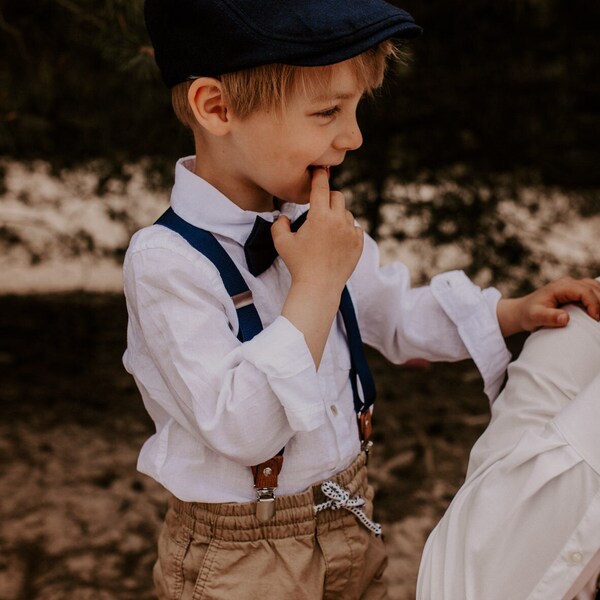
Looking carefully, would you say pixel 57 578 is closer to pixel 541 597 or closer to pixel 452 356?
pixel 452 356

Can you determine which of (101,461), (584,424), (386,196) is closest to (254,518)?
(584,424)

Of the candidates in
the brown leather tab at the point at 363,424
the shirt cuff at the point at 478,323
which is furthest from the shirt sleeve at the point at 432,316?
the brown leather tab at the point at 363,424

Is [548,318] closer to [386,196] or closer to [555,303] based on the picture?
[555,303]

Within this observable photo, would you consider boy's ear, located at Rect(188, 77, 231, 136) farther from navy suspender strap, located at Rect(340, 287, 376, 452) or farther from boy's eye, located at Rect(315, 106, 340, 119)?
navy suspender strap, located at Rect(340, 287, 376, 452)

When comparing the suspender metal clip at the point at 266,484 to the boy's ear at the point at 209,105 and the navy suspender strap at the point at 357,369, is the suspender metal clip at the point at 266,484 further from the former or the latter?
the boy's ear at the point at 209,105

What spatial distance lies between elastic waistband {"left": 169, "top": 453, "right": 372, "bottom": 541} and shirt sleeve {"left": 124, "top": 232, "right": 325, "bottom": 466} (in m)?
0.18

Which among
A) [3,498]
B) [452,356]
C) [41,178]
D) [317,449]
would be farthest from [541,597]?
[41,178]

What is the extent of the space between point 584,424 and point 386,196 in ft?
9.12

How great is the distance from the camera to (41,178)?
4301mm

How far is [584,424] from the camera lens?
1.09 metres

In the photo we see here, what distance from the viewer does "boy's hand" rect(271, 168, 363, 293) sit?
4.24ft

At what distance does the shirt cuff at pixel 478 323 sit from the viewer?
161 cm

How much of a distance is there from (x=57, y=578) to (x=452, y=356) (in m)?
1.68

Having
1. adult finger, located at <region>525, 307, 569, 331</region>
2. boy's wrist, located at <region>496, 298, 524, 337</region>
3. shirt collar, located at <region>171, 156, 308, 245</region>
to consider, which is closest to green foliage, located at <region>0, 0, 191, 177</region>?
shirt collar, located at <region>171, 156, 308, 245</region>
